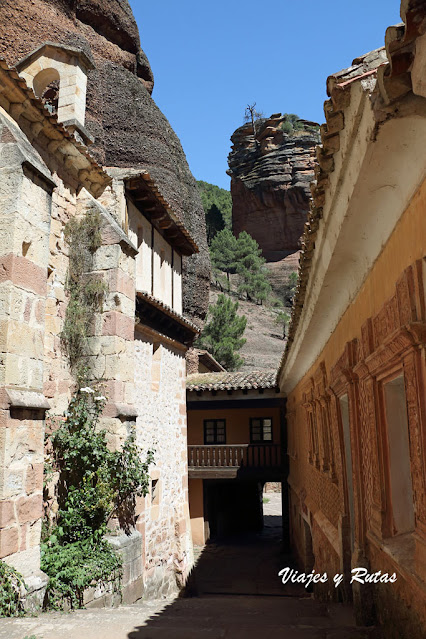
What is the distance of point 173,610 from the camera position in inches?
263

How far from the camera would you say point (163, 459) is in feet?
40.5

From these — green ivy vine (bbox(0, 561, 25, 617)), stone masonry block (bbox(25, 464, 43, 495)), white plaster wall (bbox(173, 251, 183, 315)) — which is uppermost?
white plaster wall (bbox(173, 251, 183, 315))

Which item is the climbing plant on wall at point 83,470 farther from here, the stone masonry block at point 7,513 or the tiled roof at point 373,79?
the tiled roof at point 373,79

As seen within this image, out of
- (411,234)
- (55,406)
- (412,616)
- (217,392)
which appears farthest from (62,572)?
(217,392)

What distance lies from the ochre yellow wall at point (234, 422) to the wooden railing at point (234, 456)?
82.1 inches

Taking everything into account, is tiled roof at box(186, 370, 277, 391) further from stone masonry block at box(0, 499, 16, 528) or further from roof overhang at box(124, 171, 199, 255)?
stone masonry block at box(0, 499, 16, 528)

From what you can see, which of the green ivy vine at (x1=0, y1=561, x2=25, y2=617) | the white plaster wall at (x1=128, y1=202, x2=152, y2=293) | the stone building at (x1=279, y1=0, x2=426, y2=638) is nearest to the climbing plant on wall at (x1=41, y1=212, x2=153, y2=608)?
the green ivy vine at (x1=0, y1=561, x2=25, y2=617)

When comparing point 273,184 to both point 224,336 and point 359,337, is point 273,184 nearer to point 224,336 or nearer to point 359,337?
point 224,336

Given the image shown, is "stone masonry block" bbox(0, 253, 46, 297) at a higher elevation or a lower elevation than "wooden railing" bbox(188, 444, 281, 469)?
higher

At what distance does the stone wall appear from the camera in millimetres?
11016

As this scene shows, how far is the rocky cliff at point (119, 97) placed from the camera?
21531 mm

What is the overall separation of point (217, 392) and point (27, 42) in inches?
614

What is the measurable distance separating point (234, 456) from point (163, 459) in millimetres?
6426

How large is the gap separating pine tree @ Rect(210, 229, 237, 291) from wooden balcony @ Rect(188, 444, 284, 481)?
35863mm
